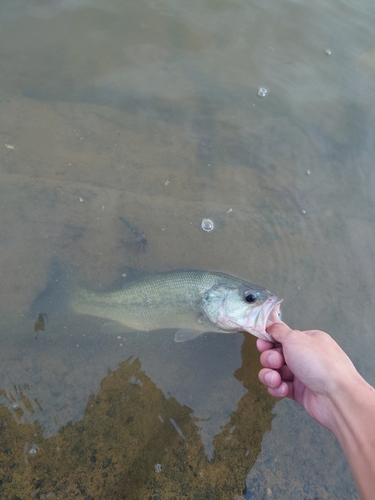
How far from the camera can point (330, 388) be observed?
8.55 ft

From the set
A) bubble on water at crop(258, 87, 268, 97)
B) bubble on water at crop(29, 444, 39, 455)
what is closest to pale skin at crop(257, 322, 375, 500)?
bubble on water at crop(29, 444, 39, 455)

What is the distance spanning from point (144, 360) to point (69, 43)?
220 inches

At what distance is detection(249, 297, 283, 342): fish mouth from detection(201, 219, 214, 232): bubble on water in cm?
155

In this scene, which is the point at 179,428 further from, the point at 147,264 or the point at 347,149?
the point at 347,149

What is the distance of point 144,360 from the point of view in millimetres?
3832

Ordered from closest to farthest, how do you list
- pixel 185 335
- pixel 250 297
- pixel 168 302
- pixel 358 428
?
pixel 358 428, pixel 250 297, pixel 185 335, pixel 168 302

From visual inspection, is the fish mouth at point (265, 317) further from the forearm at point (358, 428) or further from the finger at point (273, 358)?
the forearm at point (358, 428)

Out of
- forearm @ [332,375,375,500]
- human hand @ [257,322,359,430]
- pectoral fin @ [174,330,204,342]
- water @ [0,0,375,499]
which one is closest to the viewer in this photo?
forearm @ [332,375,375,500]

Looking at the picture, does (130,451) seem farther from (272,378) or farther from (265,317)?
(265,317)

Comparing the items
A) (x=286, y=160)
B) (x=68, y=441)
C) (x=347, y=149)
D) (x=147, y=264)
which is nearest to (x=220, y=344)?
(x=147, y=264)

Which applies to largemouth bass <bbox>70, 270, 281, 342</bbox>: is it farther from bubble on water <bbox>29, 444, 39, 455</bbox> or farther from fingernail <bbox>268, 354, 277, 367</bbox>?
bubble on water <bbox>29, 444, 39, 455</bbox>

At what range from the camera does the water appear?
133 inches

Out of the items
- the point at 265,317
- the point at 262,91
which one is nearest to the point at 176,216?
the point at 265,317

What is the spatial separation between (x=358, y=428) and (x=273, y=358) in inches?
33.9
